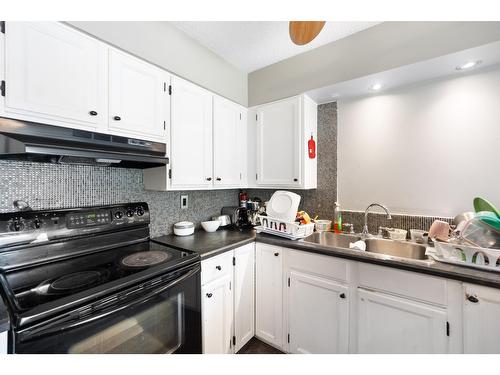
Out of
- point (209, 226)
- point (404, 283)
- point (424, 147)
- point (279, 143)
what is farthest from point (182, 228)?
point (424, 147)

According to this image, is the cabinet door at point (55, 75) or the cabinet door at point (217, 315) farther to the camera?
the cabinet door at point (217, 315)

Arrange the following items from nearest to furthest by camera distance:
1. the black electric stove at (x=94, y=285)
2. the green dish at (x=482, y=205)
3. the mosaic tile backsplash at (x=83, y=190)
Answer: the black electric stove at (x=94, y=285) < the mosaic tile backsplash at (x=83, y=190) < the green dish at (x=482, y=205)

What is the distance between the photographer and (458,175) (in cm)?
155

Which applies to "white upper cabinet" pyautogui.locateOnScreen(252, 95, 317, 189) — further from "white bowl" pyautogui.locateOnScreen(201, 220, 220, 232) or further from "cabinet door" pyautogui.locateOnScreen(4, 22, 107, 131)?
"cabinet door" pyautogui.locateOnScreen(4, 22, 107, 131)

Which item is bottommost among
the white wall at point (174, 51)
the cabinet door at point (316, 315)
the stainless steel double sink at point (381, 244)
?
the cabinet door at point (316, 315)

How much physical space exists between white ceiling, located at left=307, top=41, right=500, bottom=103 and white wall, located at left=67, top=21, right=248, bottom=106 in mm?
763

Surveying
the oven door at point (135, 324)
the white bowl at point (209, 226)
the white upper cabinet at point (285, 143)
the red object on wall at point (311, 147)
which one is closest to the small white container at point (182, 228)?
the white bowl at point (209, 226)

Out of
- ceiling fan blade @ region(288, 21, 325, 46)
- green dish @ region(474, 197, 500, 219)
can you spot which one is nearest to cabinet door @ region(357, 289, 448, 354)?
green dish @ region(474, 197, 500, 219)

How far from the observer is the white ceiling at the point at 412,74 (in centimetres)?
133

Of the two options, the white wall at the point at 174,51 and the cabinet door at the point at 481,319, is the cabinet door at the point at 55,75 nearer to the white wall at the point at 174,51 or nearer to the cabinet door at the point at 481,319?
the white wall at the point at 174,51

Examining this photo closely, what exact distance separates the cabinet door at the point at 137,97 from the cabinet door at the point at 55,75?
0.17ft

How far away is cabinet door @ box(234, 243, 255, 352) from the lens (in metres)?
1.60
